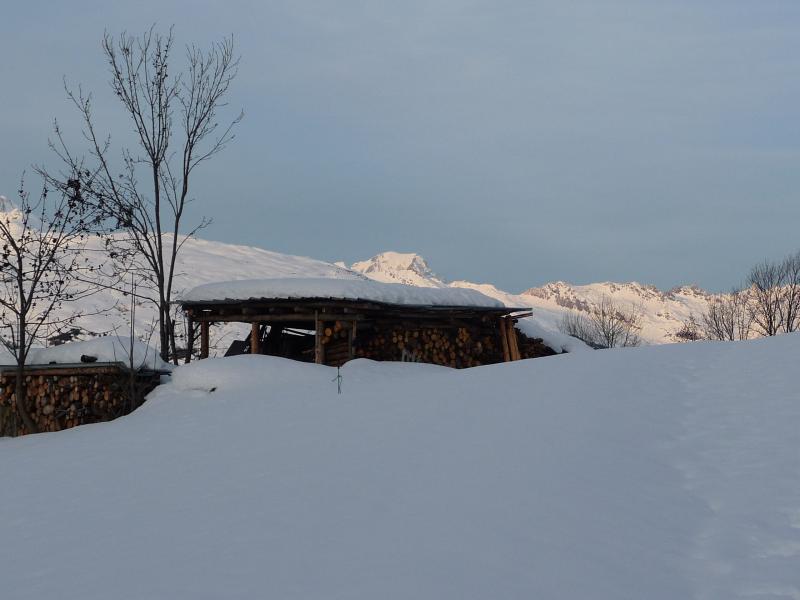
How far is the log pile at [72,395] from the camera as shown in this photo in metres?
14.1

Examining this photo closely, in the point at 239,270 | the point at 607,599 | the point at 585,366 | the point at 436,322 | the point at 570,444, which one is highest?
the point at 239,270

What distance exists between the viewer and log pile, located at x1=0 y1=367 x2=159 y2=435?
14.1 metres

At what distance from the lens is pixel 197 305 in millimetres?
17516

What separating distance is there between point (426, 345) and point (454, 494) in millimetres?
12333

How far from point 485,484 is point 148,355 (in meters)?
10.3

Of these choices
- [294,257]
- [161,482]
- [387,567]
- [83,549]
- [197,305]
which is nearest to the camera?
[387,567]

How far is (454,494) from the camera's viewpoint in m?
5.97

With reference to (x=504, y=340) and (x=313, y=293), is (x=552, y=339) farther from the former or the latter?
(x=313, y=293)

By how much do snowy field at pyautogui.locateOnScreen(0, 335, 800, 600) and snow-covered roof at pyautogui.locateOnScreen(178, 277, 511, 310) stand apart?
19.2ft

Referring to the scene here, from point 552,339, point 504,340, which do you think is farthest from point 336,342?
point 552,339

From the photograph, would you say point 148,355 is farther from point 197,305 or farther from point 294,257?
point 294,257

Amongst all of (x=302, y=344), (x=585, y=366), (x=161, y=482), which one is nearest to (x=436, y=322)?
(x=302, y=344)

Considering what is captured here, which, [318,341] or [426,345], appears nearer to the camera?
[318,341]

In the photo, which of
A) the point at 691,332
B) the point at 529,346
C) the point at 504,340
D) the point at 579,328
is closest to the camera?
the point at 504,340
